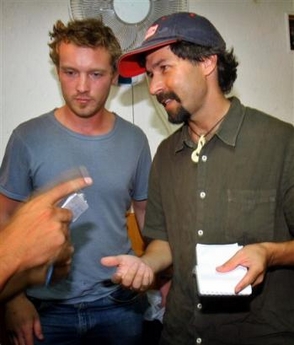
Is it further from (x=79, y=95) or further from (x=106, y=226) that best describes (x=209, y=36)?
(x=106, y=226)

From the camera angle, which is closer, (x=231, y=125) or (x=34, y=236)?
(x=34, y=236)

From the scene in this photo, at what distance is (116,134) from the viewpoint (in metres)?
1.56

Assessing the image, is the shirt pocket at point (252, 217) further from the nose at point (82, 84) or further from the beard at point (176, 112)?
the nose at point (82, 84)

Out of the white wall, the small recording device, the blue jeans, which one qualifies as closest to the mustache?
the small recording device

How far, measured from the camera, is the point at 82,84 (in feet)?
4.71

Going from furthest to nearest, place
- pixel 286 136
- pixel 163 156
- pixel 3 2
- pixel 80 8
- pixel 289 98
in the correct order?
1. pixel 289 98
2. pixel 3 2
3. pixel 80 8
4. pixel 163 156
5. pixel 286 136

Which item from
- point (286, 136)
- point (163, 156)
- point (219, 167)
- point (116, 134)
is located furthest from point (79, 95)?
point (286, 136)

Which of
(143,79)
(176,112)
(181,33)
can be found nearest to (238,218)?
(176,112)

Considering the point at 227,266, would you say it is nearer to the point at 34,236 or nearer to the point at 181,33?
the point at 34,236

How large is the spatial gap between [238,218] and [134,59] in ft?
2.30

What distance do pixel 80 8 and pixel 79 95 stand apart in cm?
46

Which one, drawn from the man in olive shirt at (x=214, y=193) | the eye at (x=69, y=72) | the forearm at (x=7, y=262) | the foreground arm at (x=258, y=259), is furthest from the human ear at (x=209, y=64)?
the forearm at (x=7, y=262)

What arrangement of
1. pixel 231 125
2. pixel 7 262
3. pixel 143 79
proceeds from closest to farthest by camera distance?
1. pixel 7 262
2. pixel 231 125
3. pixel 143 79

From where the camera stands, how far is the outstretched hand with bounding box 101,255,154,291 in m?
1.12
